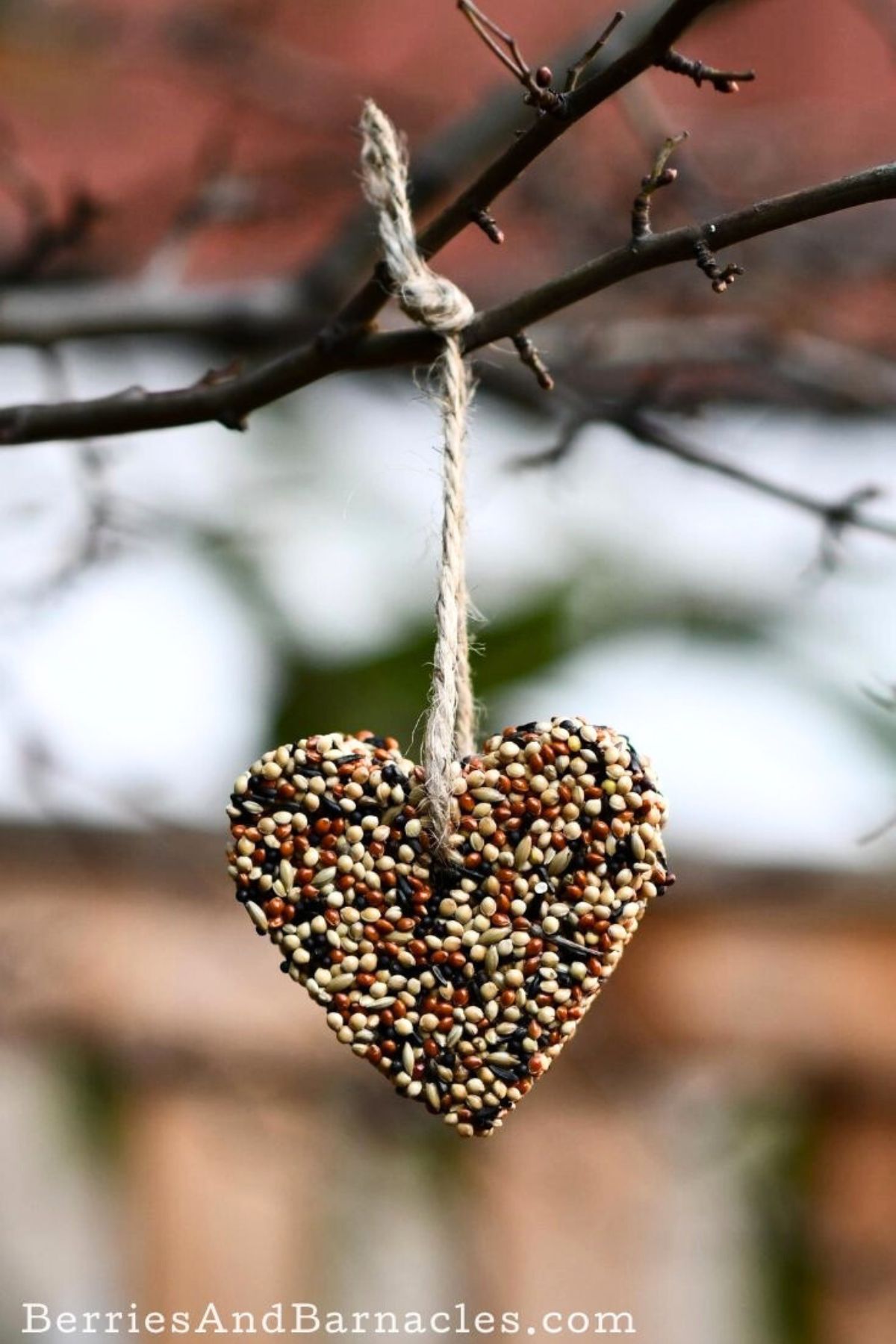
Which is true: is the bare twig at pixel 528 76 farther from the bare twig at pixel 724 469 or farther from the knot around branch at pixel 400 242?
the bare twig at pixel 724 469

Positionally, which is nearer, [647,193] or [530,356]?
[647,193]

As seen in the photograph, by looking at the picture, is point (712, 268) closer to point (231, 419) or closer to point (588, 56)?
point (588, 56)

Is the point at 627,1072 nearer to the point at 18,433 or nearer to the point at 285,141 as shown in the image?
the point at 18,433

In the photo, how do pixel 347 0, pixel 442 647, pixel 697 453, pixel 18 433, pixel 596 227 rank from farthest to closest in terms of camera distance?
pixel 347 0 < pixel 596 227 < pixel 697 453 < pixel 18 433 < pixel 442 647

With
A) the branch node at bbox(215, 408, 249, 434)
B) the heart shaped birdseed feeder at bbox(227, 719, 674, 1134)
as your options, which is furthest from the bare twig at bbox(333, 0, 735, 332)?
the heart shaped birdseed feeder at bbox(227, 719, 674, 1134)

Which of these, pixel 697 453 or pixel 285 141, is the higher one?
pixel 285 141

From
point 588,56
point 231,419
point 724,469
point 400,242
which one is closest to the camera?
point 588,56

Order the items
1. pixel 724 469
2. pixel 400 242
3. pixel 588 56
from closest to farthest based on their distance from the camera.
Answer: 1. pixel 588 56
2. pixel 400 242
3. pixel 724 469

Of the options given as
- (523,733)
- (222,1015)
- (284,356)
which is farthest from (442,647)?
(222,1015)

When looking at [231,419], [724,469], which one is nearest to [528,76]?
[231,419]
